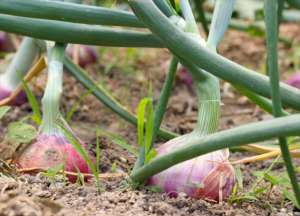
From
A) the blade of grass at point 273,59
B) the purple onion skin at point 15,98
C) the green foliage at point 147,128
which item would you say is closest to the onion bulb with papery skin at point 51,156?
the green foliage at point 147,128

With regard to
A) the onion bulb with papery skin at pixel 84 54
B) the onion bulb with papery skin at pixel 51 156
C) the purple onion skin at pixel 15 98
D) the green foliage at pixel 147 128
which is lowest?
the onion bulb with papery skin at pixel 51 156

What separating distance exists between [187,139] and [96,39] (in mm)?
239

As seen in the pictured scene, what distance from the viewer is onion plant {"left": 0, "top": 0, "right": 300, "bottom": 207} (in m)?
0.97

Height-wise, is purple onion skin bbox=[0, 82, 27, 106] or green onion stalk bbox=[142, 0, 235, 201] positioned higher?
purple onion skin bbox=[0, 82, 27, 106]

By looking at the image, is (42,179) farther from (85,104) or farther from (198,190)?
(85,104)

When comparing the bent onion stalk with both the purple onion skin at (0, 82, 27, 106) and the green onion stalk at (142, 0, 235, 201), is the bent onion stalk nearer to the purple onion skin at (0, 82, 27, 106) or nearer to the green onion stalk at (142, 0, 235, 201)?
the green onion stalk at (142, 0, 235, 201)

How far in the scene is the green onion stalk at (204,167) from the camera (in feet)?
3.59

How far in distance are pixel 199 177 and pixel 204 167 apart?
2 cm

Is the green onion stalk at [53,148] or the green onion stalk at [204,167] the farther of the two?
the green onion stalk at [53,148]

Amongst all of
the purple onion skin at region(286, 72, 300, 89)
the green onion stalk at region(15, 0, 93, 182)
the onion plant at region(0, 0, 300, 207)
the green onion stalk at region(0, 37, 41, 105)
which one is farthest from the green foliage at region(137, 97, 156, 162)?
the purple onion skin at region(286, 72, 300, 89)

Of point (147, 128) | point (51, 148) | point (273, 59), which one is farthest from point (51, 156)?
point (273, 59)

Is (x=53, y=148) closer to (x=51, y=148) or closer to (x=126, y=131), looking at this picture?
(x=51, y=148)

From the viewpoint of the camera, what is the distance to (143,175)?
3.58ft

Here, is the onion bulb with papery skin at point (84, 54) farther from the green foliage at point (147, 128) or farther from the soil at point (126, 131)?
the green foliage at point (147, 128)
